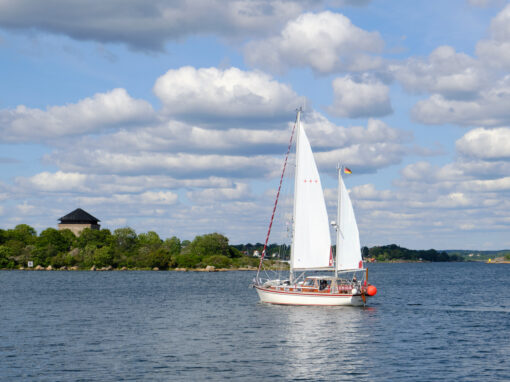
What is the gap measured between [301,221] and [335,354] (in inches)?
1168

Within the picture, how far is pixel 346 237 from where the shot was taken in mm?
73188

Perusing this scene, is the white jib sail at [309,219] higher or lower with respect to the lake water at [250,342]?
higher

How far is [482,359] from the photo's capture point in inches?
1711

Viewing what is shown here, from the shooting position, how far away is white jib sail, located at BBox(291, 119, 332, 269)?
72.7 metres

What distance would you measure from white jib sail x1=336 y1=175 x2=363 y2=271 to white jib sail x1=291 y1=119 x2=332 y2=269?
1.48 m

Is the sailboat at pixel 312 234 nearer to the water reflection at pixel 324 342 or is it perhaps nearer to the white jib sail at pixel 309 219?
the white jib sail at pixel 309 219

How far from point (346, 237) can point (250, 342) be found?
27.2m

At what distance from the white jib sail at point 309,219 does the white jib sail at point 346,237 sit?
1.48 m

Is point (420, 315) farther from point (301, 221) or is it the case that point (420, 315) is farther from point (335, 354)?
point (335, 354)

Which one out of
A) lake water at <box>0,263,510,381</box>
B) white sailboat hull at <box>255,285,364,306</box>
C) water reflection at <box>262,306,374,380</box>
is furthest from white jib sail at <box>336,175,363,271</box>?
lake water at <box>0,263,510,381</box>

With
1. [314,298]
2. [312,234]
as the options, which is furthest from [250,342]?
[312,234]

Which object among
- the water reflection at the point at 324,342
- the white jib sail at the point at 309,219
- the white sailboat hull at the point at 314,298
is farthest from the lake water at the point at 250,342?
the white jib sail at the point at 309,219

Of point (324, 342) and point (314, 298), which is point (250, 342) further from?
point (314, 298)

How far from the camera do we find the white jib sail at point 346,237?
73.1 m
